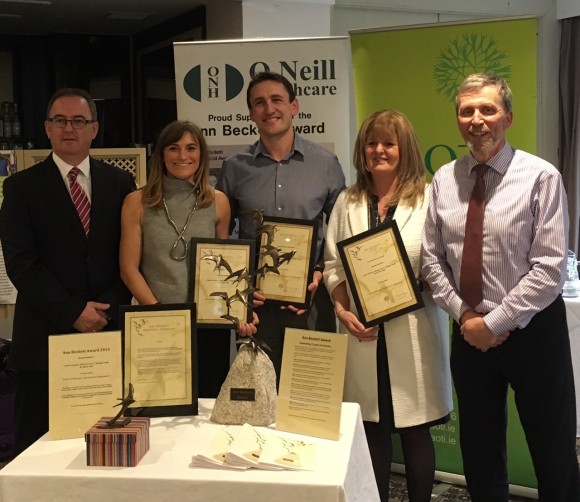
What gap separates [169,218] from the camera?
8.86 ft

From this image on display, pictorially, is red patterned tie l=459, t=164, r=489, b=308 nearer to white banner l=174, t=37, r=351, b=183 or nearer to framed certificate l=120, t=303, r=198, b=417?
framed certificate l=120, t=303, r=198, b=417

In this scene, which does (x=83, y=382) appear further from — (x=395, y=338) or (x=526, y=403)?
Result: (x=526, y=403)

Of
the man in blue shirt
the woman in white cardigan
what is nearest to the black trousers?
the woman in white cardigan

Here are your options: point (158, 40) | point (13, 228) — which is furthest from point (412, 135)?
point (158, 40)

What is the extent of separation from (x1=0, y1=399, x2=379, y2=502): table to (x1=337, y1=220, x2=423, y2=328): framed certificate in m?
0.77

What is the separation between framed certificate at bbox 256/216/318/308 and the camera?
2715 mm

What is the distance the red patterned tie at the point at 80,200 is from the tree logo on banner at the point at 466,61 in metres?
1.66

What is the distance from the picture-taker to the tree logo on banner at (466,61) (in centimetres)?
342

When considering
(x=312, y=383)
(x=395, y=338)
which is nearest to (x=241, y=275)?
(x=312, y=383)

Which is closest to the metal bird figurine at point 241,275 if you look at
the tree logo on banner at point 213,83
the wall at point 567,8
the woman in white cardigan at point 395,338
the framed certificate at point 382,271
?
the framed certificate at point 382,271

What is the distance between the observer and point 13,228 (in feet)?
8.76

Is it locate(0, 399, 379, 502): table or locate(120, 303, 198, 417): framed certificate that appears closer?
locate(0, 399, 379, 502): table

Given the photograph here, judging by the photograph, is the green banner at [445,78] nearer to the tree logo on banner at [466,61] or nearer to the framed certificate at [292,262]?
the tree logo on banner at [466,61]

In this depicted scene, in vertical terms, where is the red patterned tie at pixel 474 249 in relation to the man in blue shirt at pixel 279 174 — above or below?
below
